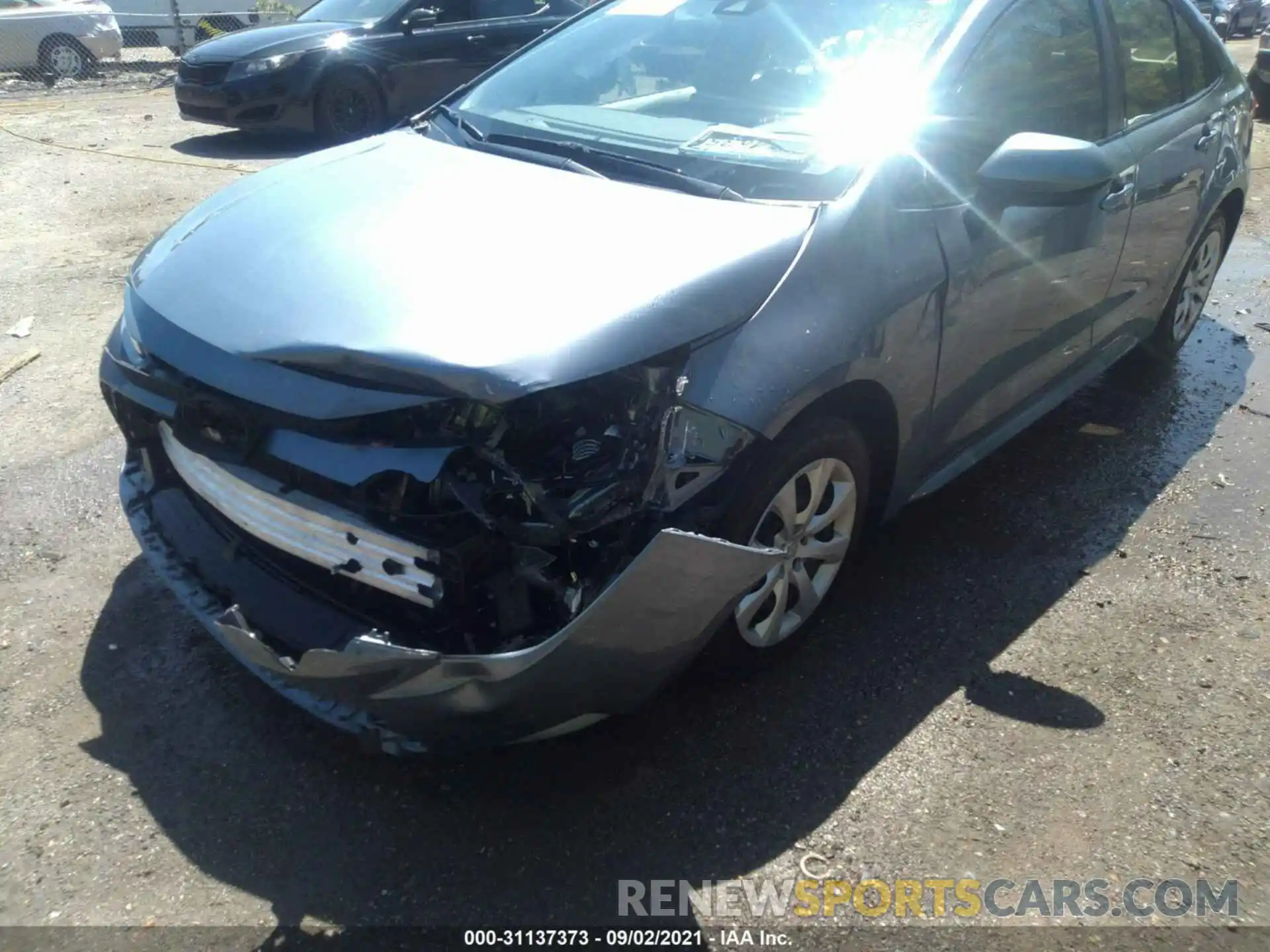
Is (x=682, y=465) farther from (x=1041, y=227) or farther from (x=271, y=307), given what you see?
(x=1041, y=227)

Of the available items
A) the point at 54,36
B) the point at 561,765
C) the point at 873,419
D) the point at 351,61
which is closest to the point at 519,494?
the point at 561,765

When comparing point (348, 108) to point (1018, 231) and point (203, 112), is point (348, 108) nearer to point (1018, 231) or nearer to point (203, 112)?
point (203, 112)

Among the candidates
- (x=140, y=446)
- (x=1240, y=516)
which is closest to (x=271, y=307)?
(x=140, y=446)

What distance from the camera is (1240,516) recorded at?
388 centimetres

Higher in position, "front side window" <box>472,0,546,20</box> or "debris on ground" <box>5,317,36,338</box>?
"front side window" <box>472,0,546,20</box>

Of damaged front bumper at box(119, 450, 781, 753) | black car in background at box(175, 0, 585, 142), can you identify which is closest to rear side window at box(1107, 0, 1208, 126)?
damaged front bumper at box(119, 450, 781, 753)

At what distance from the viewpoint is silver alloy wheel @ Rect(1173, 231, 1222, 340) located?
16.3ft

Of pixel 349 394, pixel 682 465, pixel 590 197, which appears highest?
pixel 590 197

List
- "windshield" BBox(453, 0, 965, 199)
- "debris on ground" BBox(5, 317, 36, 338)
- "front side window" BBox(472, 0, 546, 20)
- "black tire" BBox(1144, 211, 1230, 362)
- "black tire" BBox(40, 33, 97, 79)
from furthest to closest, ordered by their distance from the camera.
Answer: "black tire" BBox(40, 33, 97, 79), "front side window" BBox(472, 0, 546, 20), "debris on ground" BBox(5, 317, 36, 338), "black tire" BBox(1144, 211, 1230, 362), "windshield" BBox(453, 0, 965, 199)

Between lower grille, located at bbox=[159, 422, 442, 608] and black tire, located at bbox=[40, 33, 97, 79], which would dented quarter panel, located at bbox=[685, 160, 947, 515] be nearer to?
lower grille, located at bbox=[159, 422, 442, 608]

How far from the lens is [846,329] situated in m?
2.62

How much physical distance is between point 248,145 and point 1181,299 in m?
7.92

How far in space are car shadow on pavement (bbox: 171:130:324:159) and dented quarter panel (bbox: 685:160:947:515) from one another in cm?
735

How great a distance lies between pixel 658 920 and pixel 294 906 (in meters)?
0.77
